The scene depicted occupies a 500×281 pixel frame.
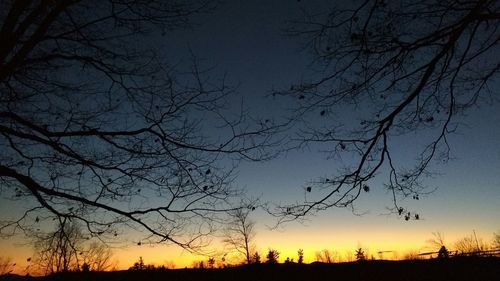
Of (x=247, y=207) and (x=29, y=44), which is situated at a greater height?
(x=29, y=44)

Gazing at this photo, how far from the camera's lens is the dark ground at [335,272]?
30.4 feet

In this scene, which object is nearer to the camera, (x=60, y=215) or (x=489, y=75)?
(x=489, y=75)

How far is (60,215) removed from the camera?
7.04 m

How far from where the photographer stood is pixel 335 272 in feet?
31.5

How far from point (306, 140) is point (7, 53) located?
178 inches

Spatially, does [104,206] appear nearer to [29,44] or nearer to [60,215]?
[60,215]

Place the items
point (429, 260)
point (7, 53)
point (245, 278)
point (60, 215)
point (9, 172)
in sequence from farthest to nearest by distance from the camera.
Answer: point (429, 260) → point (245, 278) → point (60, 215) → point (9, 172) → point (7, 53)

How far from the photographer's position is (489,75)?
592 cm

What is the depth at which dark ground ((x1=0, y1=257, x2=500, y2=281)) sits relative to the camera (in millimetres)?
9266

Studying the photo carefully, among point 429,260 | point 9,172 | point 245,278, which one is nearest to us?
point 9,172

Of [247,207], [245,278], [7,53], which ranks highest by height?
[7,53]

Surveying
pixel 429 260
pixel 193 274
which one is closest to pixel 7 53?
pixel 193 274

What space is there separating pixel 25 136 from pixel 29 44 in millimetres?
1412

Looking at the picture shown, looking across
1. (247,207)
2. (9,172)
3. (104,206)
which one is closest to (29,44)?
(9,172)
